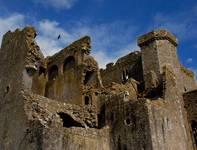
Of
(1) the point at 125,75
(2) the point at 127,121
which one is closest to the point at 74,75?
(1) the point at 125,75

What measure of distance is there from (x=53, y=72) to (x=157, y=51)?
788cm

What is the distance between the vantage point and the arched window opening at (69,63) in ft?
85.3

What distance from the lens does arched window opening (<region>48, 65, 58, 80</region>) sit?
27.4 m

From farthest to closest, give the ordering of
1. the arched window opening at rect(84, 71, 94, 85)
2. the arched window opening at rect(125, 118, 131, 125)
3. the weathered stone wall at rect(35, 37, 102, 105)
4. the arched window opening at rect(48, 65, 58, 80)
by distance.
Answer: the arched window opening at rect(48, 65, 58, 80)
the arched window opening at rect(84, 71, 94, 85)
the weathered stone wall at rect(35, 37, 102, 105)
the arched window opening at rect(125, 118, 131, 125)

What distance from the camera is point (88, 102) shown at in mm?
22688

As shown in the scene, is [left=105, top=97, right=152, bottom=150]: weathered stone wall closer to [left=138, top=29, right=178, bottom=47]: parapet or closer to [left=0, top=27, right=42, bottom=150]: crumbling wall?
[left=0, top=27, right=42, bottom=150]: crumbling wall

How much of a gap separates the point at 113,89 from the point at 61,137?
7.10 m

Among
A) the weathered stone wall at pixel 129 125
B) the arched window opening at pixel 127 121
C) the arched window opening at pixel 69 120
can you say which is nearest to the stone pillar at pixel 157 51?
the weathered stone wall at pixel 129 125

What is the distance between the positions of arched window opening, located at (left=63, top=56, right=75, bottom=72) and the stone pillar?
4939 millimetres

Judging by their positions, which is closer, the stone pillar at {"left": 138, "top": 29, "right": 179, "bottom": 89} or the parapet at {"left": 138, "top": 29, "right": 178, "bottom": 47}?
the stone pillar at {"left": 138, "top": 29, "right": 179, "bottom": 89}

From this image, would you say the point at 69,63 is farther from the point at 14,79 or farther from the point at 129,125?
the point at 129,125

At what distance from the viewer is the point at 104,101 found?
2088cm

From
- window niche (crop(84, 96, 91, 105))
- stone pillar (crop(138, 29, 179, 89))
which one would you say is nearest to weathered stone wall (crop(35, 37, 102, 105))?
window niche (crop(84, 96, 91, 105))

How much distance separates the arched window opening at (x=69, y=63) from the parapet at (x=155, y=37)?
4.96m
